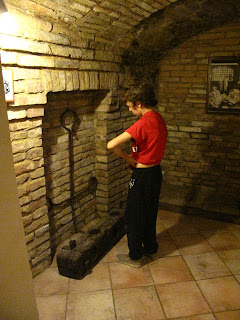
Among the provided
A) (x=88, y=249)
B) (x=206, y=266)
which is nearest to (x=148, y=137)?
(x=88, y=249)

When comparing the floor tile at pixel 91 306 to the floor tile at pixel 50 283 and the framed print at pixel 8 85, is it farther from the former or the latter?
the framed print at pixel 8 85

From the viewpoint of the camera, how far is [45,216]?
2.88 meters

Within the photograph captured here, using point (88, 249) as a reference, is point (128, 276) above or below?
below

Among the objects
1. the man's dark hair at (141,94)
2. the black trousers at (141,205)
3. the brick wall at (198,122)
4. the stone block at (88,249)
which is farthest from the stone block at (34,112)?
the brick wall at (198,122)

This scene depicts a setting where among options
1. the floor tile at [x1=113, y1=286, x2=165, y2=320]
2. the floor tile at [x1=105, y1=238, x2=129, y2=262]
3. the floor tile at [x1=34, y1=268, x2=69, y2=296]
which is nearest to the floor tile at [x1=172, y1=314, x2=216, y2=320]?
the floor tile at [x1=113, y1=286, x2=165, y2=320]

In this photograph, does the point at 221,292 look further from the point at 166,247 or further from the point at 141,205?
the point at 141,205

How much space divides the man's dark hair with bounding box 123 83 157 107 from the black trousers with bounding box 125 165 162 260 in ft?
2.19

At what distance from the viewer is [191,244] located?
11.4 feet

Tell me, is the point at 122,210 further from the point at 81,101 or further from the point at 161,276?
the point at 81,101

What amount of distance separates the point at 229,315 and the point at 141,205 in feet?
4.07

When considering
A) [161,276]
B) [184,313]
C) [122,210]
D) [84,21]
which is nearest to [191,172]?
[122,210]

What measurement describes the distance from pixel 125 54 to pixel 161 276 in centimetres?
284

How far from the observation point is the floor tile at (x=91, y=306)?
2.37 metres

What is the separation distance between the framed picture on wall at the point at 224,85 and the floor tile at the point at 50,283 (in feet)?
10.6
